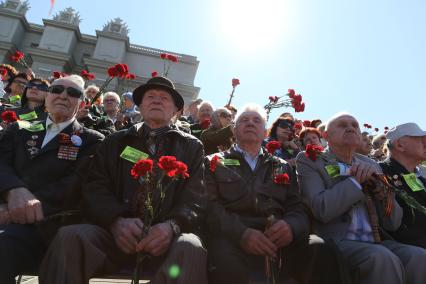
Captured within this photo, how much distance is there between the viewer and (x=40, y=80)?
534 centimetres

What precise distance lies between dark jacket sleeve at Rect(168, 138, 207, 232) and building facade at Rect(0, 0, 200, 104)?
1284 inches

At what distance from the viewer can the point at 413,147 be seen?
13.4 feet

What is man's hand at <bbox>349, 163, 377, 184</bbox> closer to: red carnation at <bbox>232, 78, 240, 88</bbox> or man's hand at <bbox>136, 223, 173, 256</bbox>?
man's hand at <bbox>136, 223, 173, 256</bbox>

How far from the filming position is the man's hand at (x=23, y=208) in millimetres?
2715

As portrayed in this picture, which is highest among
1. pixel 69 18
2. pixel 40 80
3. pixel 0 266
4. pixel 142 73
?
pixel 69 18

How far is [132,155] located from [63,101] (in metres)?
1.21

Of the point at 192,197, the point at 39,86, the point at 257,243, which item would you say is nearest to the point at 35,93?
the point at 39,86

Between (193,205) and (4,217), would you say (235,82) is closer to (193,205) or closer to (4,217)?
(193,205)

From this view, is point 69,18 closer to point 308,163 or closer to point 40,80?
point 40,80

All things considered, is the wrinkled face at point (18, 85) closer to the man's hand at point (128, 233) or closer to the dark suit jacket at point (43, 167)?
the dark suit jacket at point (43, 167)

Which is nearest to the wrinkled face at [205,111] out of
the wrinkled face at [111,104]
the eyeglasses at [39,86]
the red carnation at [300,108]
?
the wrinkled face at [111,104]

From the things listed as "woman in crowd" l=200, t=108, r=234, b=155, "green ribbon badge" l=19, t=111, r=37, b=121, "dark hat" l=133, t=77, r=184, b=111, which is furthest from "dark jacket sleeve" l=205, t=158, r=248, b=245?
"green ribbon badge" l=19, t=111, r=37, b=121

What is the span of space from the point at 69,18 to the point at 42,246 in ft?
139

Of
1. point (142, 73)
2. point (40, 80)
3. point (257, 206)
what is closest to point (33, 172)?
point (257, 206)
